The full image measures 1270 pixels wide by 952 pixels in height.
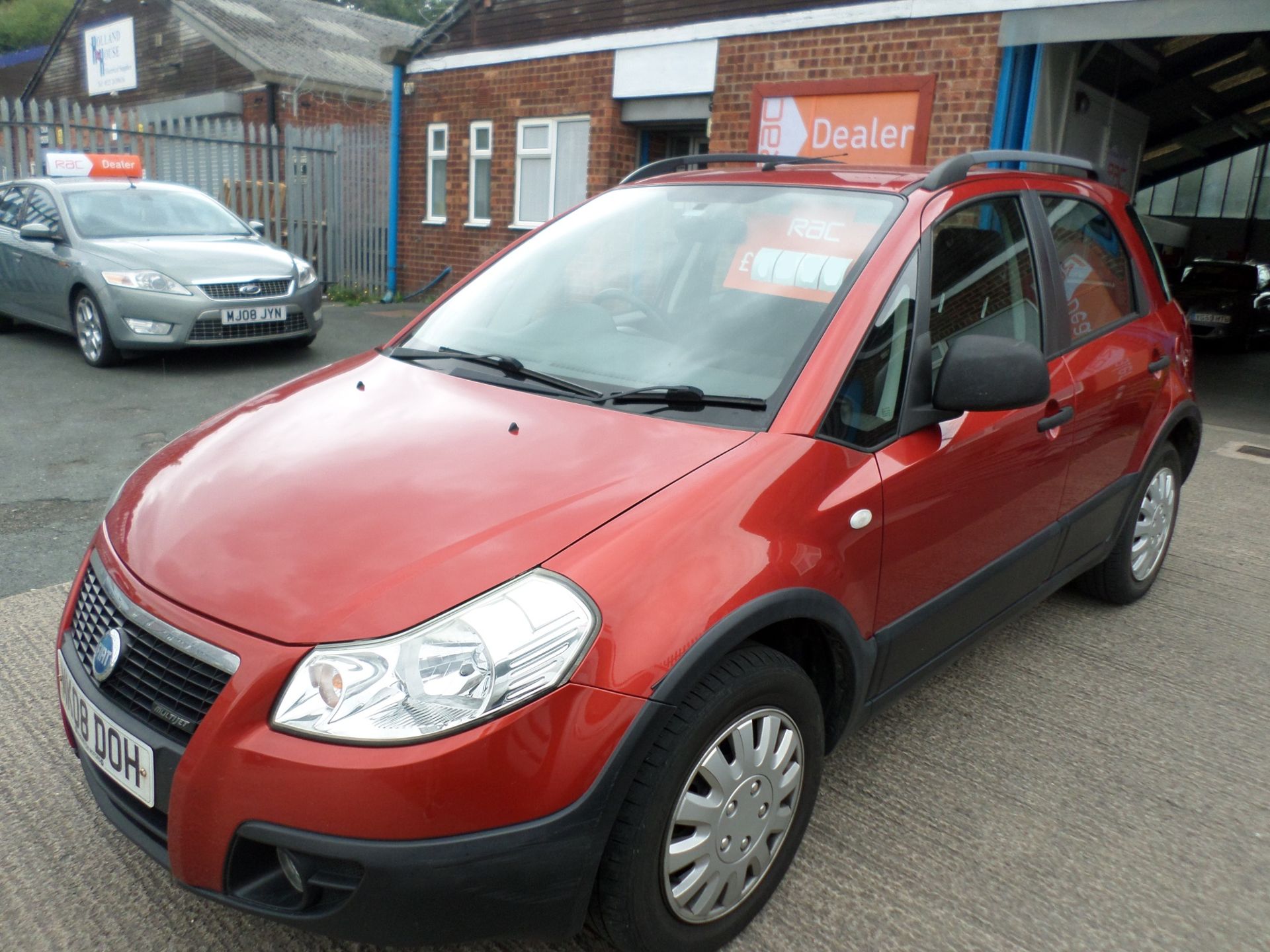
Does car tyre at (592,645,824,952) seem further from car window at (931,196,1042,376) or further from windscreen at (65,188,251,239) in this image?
windscreen at (65,188,251,239)

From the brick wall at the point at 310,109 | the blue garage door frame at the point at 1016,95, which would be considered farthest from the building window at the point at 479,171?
the brick wall at the point at 310,109

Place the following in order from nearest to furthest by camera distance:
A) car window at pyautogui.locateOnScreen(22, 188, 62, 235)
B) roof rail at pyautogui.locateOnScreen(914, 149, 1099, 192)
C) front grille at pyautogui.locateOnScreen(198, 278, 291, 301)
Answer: roof rail at pyautogui.locateOnScreen(914, 149, 1099, 192), front grille at pyautogui.locateOnScreen(198, 278, 291, 301), car window at pyautogui.locateOnScreen(22, 188, 62, 235)

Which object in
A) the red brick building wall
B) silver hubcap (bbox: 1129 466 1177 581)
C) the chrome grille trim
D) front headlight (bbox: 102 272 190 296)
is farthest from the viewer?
the red brick building wall

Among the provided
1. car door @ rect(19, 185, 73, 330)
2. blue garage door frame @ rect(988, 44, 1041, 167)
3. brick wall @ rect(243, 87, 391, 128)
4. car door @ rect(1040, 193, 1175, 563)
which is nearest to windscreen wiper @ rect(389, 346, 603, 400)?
car door @ rect(1040, 193, 1175, 563)

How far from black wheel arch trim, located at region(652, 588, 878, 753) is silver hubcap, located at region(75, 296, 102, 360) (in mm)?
7677

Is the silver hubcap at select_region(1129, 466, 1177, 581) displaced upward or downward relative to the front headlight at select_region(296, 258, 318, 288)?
downward

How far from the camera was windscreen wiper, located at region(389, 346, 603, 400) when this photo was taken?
2.47 metres

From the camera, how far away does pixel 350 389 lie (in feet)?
8.72

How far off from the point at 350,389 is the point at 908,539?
1492 millimetres

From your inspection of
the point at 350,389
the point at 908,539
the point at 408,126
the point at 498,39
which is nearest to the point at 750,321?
the point at 908,539

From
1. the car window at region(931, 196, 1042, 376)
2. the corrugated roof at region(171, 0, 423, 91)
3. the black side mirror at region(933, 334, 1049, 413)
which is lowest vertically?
the black side mirror at region(933, 334, 1049, 413)

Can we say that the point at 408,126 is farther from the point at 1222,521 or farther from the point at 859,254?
the point at 859,254

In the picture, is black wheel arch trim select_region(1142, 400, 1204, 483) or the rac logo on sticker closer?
the rac logo on sticker

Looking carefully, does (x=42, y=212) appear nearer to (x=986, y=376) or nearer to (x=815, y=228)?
(x=815, y=228)
